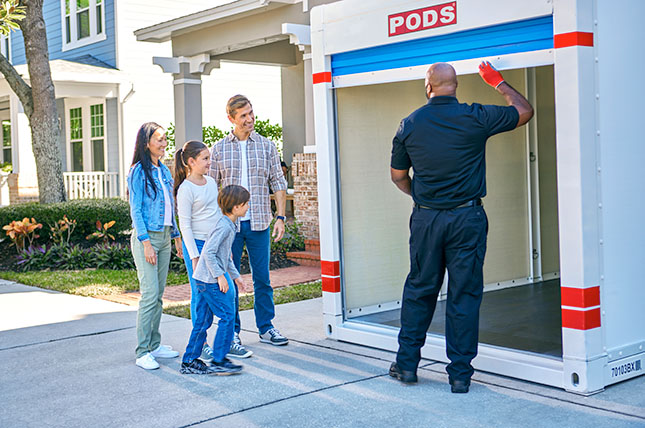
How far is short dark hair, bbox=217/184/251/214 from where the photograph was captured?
522 centimetres

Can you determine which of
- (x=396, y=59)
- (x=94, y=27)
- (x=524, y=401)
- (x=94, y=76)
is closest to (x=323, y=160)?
(x=396, y=59)

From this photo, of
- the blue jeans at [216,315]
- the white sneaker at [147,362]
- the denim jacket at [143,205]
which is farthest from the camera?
the white sneaker at [147,362]

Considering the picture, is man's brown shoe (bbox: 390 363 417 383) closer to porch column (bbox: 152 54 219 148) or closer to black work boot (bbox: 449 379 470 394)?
black work boot (bbox: 449 379 470 394)

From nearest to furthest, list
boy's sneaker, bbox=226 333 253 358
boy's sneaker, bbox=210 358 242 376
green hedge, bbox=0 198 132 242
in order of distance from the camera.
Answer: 1. boy's sneaker, bbox=210 358 242 376
2. boy's sneaker, bbox=226 333 253 358
3. green hedge, bbox=0 198 132 242

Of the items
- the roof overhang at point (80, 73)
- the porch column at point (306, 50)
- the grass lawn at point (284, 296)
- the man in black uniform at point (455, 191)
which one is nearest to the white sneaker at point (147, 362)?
the grass lawn at point (284, 296)

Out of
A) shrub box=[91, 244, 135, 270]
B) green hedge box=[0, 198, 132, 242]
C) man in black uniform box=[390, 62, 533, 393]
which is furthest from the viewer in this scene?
green hedge box=[0, 198, 132, 242]

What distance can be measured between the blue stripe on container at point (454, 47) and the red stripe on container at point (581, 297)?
1440 mm

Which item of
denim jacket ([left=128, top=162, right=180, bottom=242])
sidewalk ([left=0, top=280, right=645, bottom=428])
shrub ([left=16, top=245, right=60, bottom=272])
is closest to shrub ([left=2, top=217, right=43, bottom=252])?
shrub ([left=16, top=245, right=60, bottom=272])

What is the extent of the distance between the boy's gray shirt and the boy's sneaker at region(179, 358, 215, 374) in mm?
625

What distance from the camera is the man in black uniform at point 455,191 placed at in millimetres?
4691

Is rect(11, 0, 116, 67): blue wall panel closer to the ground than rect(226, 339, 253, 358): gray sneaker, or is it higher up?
higher up

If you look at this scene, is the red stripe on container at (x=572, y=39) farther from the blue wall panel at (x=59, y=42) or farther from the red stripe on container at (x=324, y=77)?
the blue wall panel at (x=59, y=42)

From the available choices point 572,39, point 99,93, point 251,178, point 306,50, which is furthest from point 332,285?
point 99,93

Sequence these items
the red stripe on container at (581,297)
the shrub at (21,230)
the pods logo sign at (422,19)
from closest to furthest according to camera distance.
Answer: the red stripe on container at (581,297), the pods logo sign at (422,19), the shrub at (21,230)
